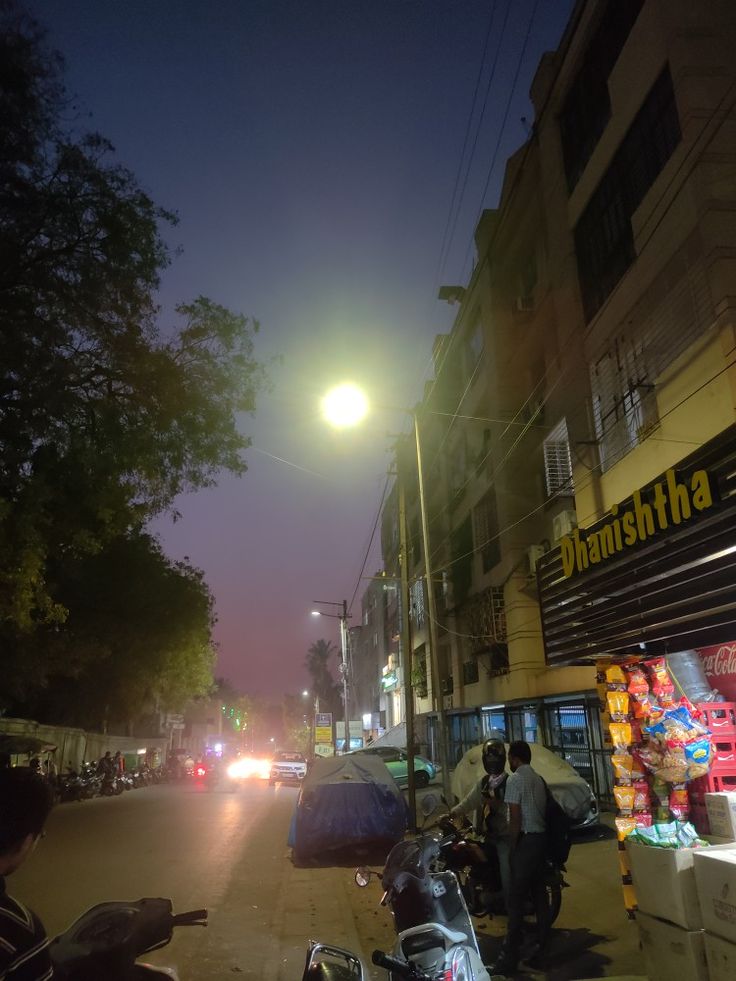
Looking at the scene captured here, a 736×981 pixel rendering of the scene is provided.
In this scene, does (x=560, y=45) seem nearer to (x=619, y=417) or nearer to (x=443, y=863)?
(x=619, y=417)

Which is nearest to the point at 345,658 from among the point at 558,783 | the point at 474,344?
the point at 474,344

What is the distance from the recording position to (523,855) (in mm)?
5582

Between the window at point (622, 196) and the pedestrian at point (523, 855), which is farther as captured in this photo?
the window at point (622, 196)

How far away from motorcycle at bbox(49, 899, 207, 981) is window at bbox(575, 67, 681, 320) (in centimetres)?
1258

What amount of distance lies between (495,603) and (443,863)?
17327mm

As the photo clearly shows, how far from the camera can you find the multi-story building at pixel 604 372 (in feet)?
20.1

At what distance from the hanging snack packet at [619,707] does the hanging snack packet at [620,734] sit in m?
0.04

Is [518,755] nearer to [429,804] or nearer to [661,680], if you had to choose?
[429,804]

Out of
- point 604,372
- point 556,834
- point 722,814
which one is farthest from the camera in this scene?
point 604,372

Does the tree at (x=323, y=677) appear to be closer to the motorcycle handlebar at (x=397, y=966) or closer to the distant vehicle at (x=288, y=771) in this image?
the distant vehicle at (x=288, y=771)

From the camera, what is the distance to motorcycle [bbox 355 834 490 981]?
Answer: 3648mm

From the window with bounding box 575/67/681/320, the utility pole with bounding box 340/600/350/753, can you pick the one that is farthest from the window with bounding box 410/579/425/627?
the window with bounding box 575/67/681/320

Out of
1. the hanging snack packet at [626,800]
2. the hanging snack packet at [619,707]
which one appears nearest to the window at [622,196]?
the hanging snack packet at [619,707]

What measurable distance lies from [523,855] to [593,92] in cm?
1524
